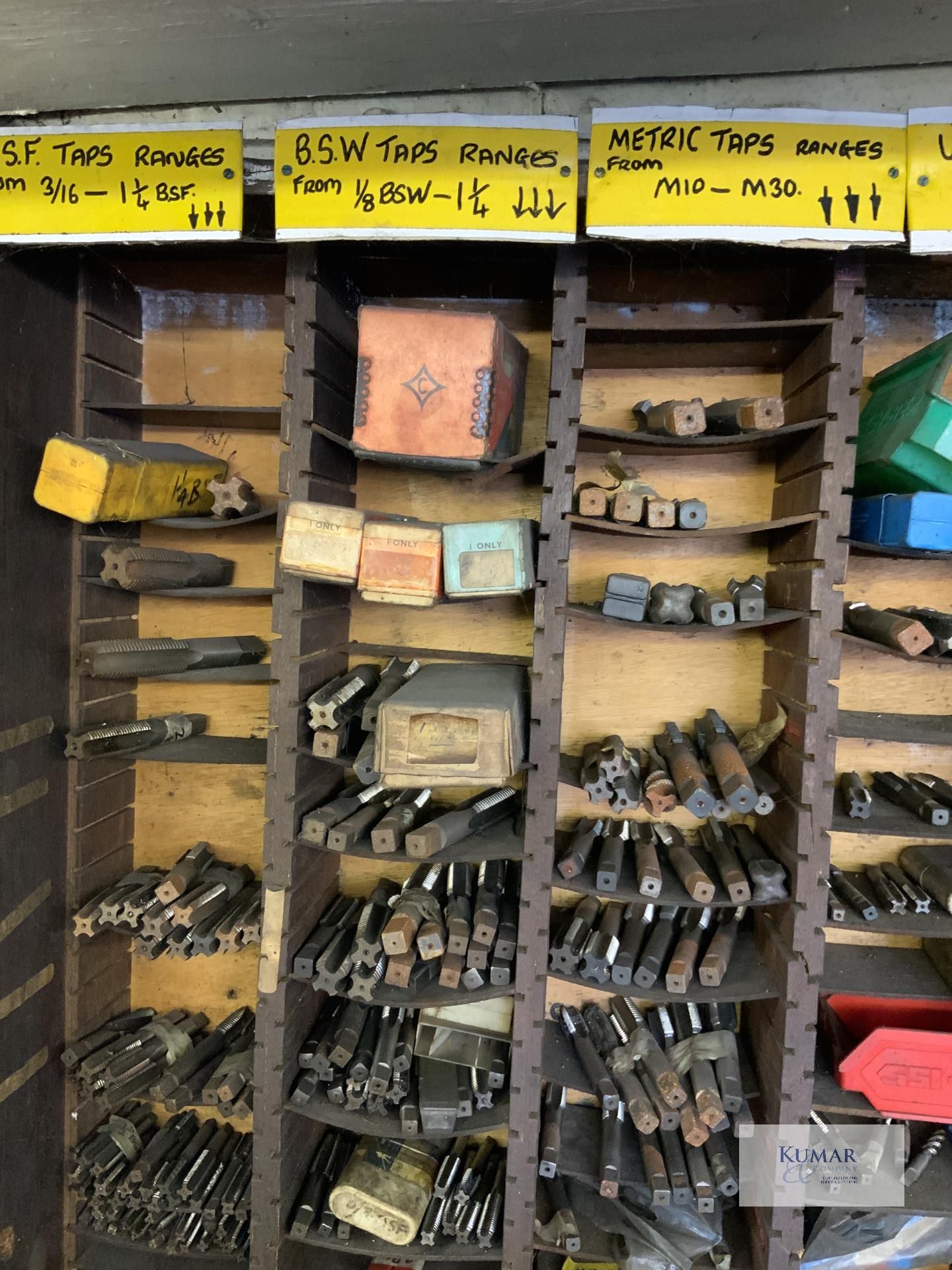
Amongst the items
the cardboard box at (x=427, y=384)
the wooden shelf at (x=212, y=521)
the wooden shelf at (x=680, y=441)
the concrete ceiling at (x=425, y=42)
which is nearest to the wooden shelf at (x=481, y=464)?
the cardboard box at (x=427, y=384)

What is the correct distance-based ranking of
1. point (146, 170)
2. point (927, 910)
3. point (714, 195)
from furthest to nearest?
point (927, 910) < point (146, 170) < point (714, 195)

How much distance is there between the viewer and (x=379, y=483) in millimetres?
2041

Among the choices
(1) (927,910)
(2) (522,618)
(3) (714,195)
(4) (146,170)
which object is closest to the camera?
(3) (714,195)

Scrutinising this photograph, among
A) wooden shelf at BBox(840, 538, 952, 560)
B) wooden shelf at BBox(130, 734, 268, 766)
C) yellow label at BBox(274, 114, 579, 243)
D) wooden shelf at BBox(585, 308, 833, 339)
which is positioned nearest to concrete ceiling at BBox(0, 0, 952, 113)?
yellow label at BBox(274, 114, 579, 243)

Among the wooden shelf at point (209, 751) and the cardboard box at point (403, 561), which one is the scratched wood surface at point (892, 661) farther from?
the wooden shelf at point (209, 751)

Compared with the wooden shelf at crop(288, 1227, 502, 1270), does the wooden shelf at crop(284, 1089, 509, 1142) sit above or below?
above

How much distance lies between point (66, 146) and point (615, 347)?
1365 millimetres

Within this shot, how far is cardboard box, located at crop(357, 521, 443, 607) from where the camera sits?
4.97ft

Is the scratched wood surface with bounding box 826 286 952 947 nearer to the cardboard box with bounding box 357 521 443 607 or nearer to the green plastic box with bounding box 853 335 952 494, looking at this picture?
the green plastic box with bounding box 853 335 952 494

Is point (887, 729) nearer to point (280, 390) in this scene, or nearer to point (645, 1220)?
point (645, 1220)

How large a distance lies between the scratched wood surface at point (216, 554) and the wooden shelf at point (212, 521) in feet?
0.57

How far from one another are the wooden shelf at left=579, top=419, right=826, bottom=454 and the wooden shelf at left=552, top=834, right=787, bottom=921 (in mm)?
1103

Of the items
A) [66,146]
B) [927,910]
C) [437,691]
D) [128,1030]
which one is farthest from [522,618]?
[128,1030]

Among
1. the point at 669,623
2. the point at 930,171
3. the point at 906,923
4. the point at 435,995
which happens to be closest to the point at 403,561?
the point at 669,623
